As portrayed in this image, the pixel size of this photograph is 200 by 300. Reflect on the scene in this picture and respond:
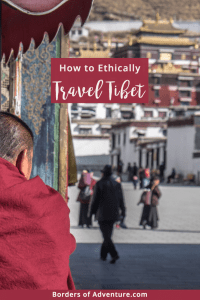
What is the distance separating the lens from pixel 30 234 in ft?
5.98

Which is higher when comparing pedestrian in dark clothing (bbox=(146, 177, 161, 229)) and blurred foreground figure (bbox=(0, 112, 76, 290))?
blurred foreground figure (bbox=(0, 112, 76, 290))

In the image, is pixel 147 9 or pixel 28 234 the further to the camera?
pixel 147 9

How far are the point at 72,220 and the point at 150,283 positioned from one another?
6.51 metres

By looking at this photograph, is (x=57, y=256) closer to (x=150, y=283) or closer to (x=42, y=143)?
(x=42, y=143)

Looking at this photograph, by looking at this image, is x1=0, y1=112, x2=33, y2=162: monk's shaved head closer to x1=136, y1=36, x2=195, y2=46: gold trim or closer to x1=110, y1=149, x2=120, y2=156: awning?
x1=110, y1=149, x2=120, y2=156: awning

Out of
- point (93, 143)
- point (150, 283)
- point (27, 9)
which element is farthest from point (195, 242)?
point (93, 143)

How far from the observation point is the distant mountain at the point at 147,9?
11389 cm

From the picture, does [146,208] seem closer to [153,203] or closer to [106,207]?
[153,203]

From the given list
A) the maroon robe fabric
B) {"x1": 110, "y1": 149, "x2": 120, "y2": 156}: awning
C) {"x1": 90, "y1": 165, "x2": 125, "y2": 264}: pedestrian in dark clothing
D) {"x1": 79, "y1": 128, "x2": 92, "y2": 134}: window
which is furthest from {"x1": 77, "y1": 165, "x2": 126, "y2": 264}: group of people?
{"x1": 79, "y1": 128, "x2": 92, "y2": 134}: window

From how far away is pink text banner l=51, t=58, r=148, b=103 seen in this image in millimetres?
3898

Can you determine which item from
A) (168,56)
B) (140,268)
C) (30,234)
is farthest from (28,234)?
(168,56)

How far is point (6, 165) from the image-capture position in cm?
188

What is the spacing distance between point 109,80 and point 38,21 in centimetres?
74

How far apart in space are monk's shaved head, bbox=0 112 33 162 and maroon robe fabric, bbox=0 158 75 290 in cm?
10
